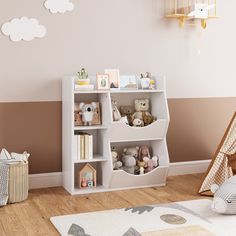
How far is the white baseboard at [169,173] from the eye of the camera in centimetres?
379

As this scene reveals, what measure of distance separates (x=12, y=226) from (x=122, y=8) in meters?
2.02

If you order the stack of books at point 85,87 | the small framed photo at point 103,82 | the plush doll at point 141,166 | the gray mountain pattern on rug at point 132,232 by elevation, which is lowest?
the gray mountain pattern on rug at point 132,232

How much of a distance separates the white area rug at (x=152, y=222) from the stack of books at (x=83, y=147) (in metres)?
0.64

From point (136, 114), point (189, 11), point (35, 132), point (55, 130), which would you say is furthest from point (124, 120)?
point (189, 11)

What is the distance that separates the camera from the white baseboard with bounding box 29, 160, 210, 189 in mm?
3787

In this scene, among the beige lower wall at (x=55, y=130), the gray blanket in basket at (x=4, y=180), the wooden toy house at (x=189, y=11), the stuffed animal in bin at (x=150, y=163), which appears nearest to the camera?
the gray blanket in basket at (x=4, y=180)

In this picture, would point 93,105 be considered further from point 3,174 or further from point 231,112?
point 231,112

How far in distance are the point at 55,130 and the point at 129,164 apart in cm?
67

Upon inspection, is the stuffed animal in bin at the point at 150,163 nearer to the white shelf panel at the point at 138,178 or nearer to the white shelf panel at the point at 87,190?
the white shelf panel at the point at 138,178

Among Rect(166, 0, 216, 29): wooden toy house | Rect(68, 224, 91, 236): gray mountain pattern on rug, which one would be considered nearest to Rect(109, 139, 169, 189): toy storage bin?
Rect(68, 224, 91, 236): gray mountain pattern on rug

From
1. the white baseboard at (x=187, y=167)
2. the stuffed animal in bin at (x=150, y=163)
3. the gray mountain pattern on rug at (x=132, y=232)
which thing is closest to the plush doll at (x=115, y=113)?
the stuffed animal in bin at (x=150, y=163)

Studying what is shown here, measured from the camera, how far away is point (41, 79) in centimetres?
373

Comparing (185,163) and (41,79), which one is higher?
(41,79)

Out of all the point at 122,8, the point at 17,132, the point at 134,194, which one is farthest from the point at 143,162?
the point at 122,8
